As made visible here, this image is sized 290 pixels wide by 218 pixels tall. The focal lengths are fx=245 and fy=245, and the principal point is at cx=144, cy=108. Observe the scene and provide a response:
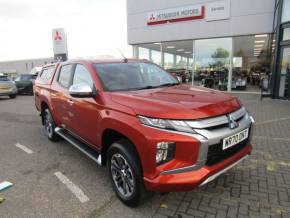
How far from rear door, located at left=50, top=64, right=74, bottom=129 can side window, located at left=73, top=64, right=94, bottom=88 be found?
0.86 feet

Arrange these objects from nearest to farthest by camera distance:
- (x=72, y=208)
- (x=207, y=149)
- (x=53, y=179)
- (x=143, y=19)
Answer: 1. (x=207, y=149)
2. (x=72, y=208)
3. (x=53, y=179)
4. (x=143, y=19)

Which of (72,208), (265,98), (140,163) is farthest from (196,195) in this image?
(265,98)

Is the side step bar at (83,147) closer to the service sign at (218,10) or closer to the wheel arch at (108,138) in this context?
the wheel arch at (108,138)

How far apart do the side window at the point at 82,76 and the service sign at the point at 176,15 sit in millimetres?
11859

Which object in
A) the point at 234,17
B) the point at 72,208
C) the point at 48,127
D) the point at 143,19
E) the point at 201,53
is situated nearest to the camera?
the point at 72,208

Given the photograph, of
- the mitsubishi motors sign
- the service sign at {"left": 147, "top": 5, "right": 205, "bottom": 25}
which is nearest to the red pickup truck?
the service sign at {"left": 147, "top": 5, "right": 205, "bottom": 25}

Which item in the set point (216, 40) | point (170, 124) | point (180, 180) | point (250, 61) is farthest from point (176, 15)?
point (180, 180)

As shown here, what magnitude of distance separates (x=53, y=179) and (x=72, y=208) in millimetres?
972

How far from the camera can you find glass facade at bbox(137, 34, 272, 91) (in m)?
14.3

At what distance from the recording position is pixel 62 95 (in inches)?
183

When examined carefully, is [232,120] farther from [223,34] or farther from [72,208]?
[223,34]

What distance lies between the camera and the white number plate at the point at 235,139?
2715 mm

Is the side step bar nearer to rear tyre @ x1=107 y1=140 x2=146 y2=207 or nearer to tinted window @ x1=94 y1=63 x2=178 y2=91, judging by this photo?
rear tyre @ x1=107 y1=140 x2=146 y2=207

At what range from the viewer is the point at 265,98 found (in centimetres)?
1197
